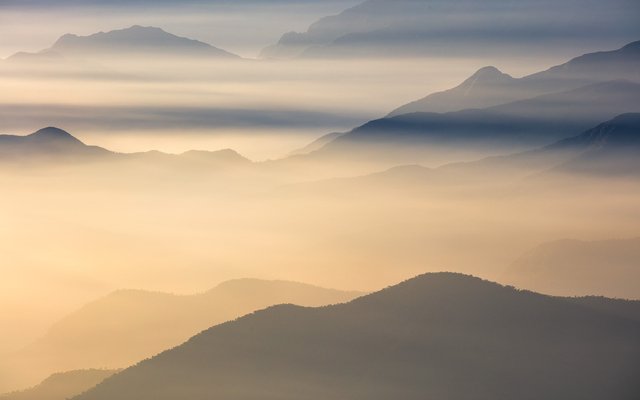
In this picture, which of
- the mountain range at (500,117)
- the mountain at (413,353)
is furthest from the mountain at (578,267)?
the mountain range at (500,117)

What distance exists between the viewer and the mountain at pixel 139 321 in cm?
3456

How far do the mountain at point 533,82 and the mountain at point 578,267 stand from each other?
3376 centimetres

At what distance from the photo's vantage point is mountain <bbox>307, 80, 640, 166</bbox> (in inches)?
2965

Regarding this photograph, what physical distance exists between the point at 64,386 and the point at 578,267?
22730 mm

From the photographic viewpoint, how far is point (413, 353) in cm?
3269

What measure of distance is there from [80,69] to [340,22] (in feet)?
103

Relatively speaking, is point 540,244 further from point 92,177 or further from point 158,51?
point 158,51

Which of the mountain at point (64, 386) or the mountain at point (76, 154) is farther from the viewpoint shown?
the mountain at point (76, 154)

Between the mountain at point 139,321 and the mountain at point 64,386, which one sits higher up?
the mountain at point 139,321

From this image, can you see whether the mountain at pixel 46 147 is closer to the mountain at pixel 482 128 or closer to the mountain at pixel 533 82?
Result: the mountain at pixel 482 128

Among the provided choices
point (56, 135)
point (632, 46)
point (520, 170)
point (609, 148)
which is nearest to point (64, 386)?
point (520, 170)

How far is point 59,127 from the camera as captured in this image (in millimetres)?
80000

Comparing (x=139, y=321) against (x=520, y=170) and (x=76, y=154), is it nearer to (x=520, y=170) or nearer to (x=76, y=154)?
(x=520, y=170)

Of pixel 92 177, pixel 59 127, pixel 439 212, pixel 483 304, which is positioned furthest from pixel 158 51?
pixel 483 304
